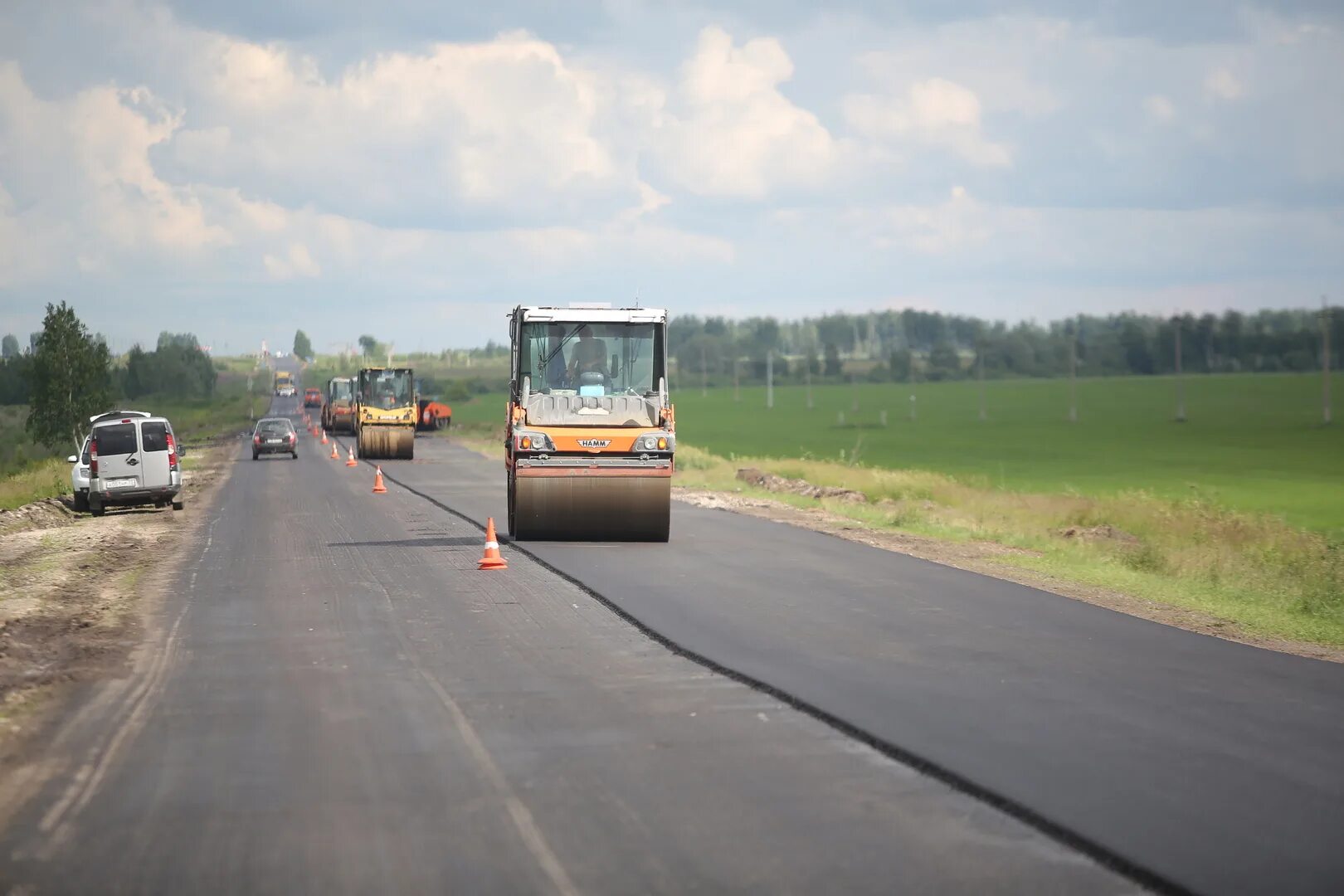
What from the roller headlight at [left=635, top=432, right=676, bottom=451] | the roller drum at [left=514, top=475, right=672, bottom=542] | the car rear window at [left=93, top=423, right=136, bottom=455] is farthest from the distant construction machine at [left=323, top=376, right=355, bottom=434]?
the roller headlight at [left=635, top=432, right=676, bottom=451]

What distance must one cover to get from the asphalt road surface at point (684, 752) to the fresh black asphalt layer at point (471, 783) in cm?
3

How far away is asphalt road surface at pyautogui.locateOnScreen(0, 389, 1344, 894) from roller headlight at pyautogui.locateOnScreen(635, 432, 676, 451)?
5.65m

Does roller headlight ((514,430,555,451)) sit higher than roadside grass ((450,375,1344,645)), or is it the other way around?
roller headlight ((514,430,555,451))

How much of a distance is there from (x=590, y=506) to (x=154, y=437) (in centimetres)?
1343

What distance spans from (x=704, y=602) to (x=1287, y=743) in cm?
762

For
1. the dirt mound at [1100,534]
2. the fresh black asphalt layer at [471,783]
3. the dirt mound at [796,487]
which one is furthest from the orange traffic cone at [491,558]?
the dirt mound at [796,487]

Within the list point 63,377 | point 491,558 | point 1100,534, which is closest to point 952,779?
point 491,558

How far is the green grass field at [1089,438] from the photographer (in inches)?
2077

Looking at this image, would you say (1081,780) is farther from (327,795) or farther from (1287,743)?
(327,795)

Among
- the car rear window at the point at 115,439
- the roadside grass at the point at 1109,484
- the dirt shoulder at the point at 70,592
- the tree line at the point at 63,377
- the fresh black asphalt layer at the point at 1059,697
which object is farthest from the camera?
the tree line at the point at 63,377

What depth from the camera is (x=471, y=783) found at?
8.31 m

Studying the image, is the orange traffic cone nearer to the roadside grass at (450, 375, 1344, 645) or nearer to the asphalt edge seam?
the asphalt edge seam

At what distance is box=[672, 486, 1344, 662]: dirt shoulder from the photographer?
48.6 feet

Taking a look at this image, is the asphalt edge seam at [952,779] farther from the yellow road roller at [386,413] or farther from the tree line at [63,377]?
the tree line at [63,377]
